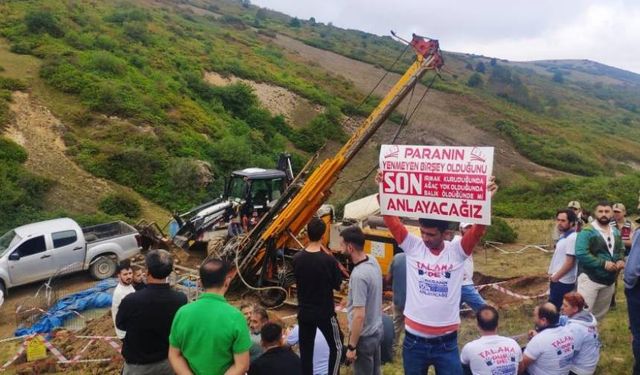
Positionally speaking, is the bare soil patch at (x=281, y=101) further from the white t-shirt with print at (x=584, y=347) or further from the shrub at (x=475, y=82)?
the shrub at (x=475, y=82)

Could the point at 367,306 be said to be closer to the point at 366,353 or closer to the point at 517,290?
the point at 366,353

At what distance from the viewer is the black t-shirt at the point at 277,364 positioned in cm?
410

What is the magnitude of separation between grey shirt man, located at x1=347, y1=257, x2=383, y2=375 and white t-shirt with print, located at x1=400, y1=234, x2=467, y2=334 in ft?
1.69

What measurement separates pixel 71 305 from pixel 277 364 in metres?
8.86

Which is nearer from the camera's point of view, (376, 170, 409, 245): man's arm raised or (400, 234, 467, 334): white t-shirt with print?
(400, 234, 467, 334): white t-shirt with print

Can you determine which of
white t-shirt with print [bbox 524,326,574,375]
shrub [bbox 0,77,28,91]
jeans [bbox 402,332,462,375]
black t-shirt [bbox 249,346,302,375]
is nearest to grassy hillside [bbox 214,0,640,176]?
shrub [bbox 0,77,28,91]

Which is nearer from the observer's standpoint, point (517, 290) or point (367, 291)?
point (367, 291)

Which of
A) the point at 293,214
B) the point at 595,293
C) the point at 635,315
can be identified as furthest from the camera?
the point at 293,214

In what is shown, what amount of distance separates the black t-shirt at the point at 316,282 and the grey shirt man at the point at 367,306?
17 cm

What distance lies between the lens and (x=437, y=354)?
13.6ft

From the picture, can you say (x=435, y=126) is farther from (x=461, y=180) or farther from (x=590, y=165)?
(x=461, y=180)

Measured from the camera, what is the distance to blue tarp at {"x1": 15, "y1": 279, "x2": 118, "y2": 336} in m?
10.4

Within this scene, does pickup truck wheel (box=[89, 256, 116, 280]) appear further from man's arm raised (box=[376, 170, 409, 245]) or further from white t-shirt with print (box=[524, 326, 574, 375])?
white t-shirt with print (box=[524, 326, 574, 375])

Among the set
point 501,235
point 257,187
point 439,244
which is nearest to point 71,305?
point 257,187
